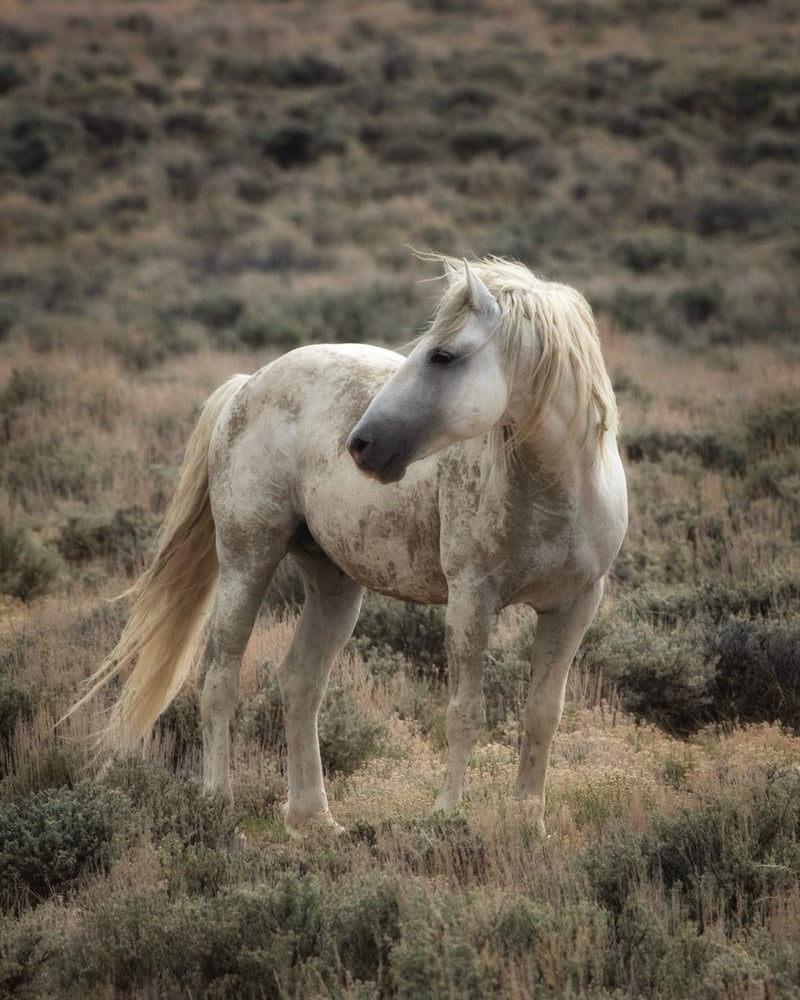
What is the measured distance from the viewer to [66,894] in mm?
4043

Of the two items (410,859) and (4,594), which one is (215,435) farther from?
(4,594)

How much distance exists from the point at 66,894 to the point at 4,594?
13.4 feet

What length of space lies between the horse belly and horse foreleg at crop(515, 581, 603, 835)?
1.46 ft

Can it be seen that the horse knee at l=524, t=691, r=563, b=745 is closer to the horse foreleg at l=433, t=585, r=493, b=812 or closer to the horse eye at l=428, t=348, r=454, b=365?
the horse foreleg at l=433, t=585, r=493, b=812

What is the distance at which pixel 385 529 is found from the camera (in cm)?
437

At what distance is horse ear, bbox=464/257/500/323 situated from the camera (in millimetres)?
3670

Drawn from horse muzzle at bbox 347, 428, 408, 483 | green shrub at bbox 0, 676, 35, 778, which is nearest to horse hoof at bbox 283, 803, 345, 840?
green shrub at bbox 0, 676, 35, 778

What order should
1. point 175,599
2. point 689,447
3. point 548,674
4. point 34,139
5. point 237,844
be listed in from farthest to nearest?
1. point 34,139
2. point 689,447
3. point 175,599
4. point 237,844
5. point 548,674

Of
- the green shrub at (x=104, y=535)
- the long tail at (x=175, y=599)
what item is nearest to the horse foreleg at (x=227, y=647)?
the long tail at (x=175, y=599)

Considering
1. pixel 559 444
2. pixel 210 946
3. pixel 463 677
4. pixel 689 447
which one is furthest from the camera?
pixel 689 447

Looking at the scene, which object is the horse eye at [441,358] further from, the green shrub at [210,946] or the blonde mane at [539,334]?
the green shrub at [210,946]

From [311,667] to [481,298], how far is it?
79.3 inches

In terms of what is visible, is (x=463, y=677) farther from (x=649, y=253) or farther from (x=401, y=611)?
(x=649, y=253)

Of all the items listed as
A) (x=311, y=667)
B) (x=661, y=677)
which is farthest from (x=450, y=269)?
(x=661, y=677)
